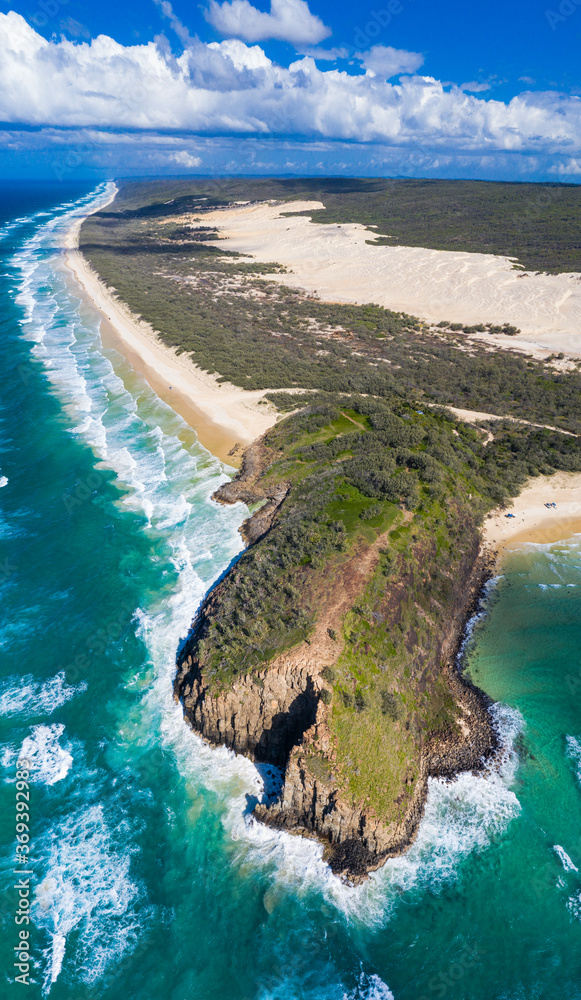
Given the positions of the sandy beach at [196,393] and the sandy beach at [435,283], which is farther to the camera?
the sandy beach at [435,283]

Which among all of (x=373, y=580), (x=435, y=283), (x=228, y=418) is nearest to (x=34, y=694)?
(x=373, y=580)

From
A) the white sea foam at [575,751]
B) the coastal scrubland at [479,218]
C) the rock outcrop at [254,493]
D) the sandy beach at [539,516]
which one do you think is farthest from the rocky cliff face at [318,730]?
the coastal scrubland at [479,218]

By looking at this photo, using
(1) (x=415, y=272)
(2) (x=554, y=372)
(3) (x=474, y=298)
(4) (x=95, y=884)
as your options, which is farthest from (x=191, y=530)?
(1) (x=415, y=272)

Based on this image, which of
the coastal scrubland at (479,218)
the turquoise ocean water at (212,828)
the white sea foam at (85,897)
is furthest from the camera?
the coastal scrubland at (479,218)

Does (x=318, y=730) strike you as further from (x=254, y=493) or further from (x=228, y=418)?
(x=228, y=418)

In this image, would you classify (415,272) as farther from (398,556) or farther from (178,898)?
(178,898)

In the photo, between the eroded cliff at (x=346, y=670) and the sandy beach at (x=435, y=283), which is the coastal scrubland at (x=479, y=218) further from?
the eroded cliff at (x=346, y=670)

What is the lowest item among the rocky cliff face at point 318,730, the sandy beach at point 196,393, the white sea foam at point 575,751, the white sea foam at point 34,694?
the white sea foam at point 34,694
